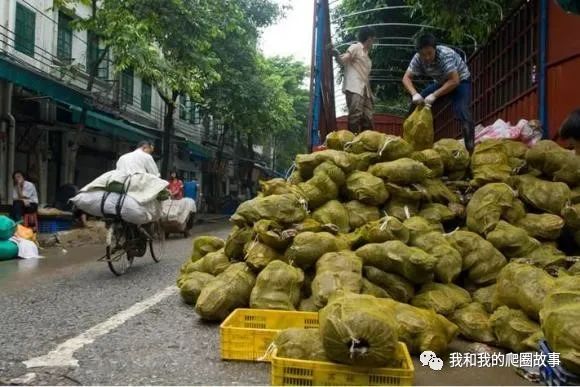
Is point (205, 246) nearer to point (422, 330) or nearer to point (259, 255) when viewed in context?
point (259, 255)

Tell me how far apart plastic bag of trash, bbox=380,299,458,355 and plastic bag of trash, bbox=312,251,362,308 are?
1.12ft

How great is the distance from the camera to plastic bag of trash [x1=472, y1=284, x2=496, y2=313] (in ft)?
12.4

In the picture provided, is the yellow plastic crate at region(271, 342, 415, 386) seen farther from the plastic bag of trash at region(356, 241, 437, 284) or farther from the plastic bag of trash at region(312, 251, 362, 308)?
the plastic bag of trash at region(356, 241, 437, 284)

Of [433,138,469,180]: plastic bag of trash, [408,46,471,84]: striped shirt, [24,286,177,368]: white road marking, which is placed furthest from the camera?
[408,46,471,84]: striped shirt

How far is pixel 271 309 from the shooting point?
3.61m

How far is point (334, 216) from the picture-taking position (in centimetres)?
457

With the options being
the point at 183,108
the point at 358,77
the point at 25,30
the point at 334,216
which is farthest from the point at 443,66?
the point at 183,108

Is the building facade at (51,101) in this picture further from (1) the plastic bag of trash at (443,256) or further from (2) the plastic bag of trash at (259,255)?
(1) the plastic bag of trash at (443,256)

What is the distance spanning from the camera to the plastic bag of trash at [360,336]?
2449 millimetres

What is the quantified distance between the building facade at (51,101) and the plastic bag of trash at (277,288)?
8.84 metres

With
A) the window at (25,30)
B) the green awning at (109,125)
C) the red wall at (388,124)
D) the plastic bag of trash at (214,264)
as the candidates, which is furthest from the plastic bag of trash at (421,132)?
the window at (25,30)

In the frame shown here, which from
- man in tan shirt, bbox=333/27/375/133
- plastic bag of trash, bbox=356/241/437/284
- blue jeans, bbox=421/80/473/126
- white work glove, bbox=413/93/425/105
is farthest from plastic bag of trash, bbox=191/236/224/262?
blue jeans, bbox=421/80/473/126

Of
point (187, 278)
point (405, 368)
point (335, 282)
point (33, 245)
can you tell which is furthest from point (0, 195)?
point (405, 368)

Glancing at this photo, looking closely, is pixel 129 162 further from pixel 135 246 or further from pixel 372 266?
pixel 372 266
